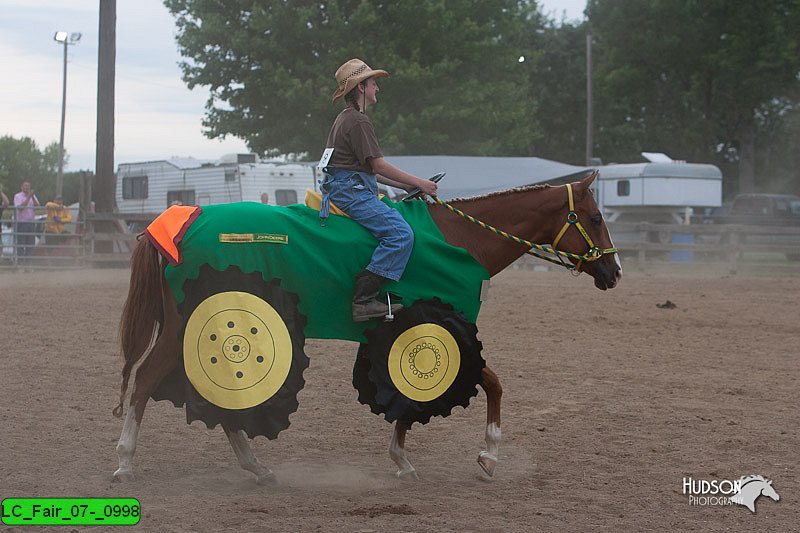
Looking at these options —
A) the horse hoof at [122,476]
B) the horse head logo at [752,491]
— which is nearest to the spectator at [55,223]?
the horse hoof at [122,476]

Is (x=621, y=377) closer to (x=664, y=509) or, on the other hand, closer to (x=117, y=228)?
(x=664, y=509)

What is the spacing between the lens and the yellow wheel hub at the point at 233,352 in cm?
548

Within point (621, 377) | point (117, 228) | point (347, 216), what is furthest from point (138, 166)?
point (347, 216)

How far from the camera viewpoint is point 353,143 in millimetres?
5688

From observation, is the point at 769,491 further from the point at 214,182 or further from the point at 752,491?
the point at 214,182

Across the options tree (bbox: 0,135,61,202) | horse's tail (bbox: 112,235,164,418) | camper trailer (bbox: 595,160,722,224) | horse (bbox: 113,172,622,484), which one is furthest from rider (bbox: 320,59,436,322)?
tree (bbox: 0,135,61,202)

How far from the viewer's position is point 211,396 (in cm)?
548

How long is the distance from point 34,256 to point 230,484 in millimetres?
17238

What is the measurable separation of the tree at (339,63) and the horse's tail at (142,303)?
2663cm

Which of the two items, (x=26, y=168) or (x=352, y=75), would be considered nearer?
(x=352, y=75)

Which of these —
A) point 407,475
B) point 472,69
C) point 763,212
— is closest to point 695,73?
point 472,69

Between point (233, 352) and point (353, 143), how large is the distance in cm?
139

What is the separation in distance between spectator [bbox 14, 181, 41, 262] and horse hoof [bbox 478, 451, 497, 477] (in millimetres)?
17385

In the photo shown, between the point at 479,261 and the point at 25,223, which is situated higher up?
the point at 25,223
